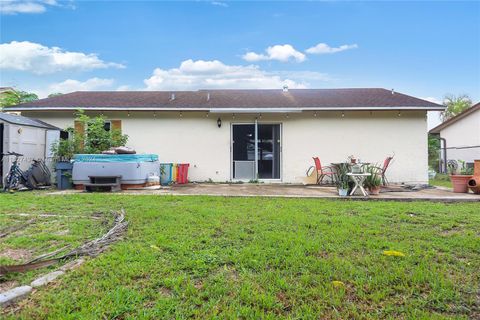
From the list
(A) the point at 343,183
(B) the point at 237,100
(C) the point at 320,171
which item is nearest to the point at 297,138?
(C) the point at 320,171

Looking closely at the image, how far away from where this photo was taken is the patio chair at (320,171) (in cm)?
925

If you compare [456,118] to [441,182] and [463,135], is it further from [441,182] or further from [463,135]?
[441,182]

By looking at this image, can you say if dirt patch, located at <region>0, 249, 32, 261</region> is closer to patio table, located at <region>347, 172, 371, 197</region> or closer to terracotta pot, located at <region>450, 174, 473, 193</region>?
patio table, located at <region>347, 172, 371, 197</region>

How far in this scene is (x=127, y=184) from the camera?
789cm

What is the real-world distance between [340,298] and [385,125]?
30.0 feet

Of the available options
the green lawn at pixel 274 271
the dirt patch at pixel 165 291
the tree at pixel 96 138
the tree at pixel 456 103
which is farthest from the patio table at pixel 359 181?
the tree at pixel 456 103

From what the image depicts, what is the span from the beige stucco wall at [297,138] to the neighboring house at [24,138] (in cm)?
117

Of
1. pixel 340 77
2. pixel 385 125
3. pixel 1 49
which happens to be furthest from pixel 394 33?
pixel 1 49

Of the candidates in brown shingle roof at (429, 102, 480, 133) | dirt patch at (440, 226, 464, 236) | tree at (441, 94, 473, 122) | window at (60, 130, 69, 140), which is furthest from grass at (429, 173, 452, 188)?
tree at (441, 94, 473, 122)

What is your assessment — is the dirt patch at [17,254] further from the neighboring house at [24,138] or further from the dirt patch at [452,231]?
the neighboring house at [24,138]

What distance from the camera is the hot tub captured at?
25.2 ft

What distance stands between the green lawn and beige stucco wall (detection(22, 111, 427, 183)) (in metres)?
5.57

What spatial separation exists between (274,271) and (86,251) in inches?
74.3

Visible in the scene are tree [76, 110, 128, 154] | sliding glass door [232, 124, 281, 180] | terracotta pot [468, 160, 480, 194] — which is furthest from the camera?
sliding glass door [232, 124, 281, 180]
